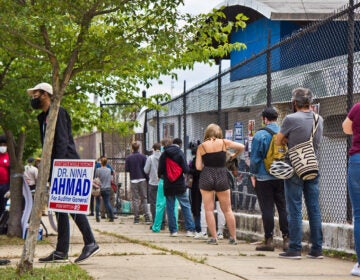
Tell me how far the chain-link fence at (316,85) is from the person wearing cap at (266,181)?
60 centimetres

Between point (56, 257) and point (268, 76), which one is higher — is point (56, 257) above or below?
below

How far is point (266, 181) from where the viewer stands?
1003cm

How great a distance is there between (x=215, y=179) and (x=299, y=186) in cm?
265

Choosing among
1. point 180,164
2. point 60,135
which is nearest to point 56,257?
point 60,135

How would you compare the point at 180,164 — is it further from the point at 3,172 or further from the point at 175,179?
the point at 3,172

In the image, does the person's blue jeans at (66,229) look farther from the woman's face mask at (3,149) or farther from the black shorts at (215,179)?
the woman's face mask at (3,149)

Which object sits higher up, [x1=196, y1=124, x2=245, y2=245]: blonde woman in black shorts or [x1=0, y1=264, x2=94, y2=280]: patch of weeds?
[x1=196, y1=124, x2=245, y2=245]: blonde woman in black shorts

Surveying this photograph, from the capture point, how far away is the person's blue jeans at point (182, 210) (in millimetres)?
13914

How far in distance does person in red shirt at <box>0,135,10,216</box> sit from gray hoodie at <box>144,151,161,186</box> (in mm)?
4818

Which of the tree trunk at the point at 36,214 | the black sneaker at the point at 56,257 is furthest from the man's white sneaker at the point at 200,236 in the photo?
the tree trunk at the point at 36,214

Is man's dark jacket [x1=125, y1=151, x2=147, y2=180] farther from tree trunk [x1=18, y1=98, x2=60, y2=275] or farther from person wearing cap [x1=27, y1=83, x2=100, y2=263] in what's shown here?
tree trunk [x1=18, y1=98, x2=60, y2=275]

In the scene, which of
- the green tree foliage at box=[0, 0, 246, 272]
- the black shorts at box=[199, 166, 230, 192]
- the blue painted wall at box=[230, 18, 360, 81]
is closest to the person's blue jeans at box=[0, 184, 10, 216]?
the green tree foliage at box=[0, 0, 246, 272]

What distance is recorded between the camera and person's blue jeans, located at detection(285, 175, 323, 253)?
877 centimetres

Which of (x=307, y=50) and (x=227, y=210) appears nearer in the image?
(x=307, y=50)
